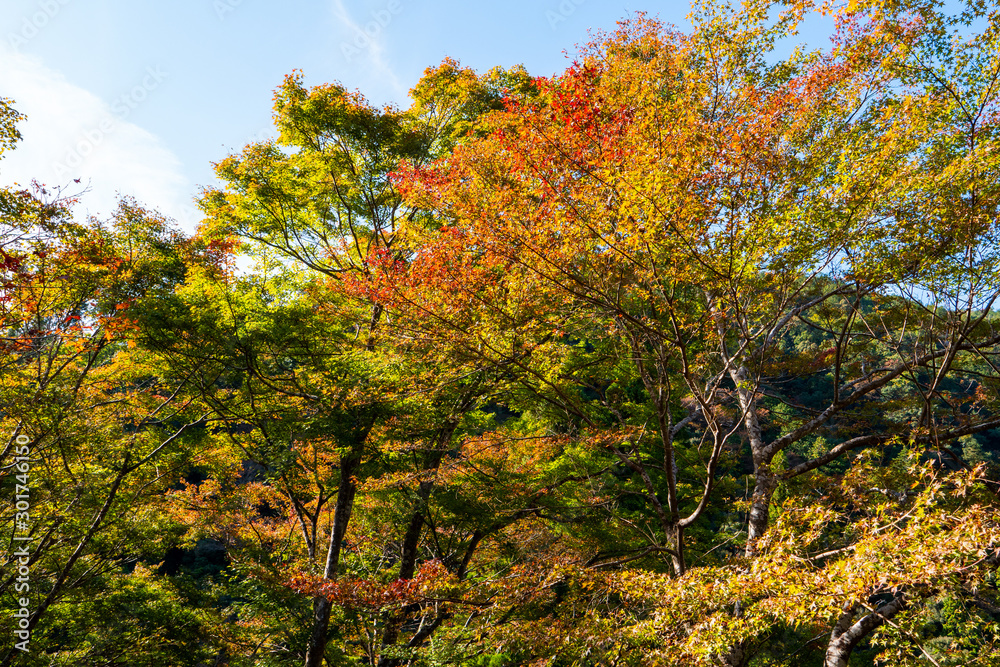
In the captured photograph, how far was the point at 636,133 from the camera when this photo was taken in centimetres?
544

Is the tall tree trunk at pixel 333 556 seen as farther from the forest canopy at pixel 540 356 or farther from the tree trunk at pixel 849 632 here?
the tree trunk at pixel 849 632

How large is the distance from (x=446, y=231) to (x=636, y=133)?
279cm

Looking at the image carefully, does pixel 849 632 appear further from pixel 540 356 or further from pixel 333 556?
pixel 333 556

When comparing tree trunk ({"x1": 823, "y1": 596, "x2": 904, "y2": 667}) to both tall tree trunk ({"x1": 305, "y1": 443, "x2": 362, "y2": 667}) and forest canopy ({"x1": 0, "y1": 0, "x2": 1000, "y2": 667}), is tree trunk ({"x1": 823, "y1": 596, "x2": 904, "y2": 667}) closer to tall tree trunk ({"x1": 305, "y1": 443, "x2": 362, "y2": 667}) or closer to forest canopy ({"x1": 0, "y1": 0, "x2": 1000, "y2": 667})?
forest canopy ({"x1": 0, "y1": 0, "x2": 1000, "y2": 667})

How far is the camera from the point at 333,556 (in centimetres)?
888

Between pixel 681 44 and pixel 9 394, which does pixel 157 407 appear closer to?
pixel 9 394

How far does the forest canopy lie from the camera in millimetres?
4812

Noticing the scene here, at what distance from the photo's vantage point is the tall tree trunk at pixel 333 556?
8.52 m

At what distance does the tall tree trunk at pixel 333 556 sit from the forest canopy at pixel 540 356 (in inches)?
3.0

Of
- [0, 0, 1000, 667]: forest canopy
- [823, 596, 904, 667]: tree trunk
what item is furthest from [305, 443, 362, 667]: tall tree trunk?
[823, 596, 904, 667]: tree trunk

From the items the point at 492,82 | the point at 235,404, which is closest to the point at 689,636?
the point at 235,404

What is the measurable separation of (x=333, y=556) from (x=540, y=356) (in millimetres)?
5393

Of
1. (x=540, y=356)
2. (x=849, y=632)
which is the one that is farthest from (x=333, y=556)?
(x=849, y=632)

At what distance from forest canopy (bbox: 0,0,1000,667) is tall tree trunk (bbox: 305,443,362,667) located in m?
0.08
